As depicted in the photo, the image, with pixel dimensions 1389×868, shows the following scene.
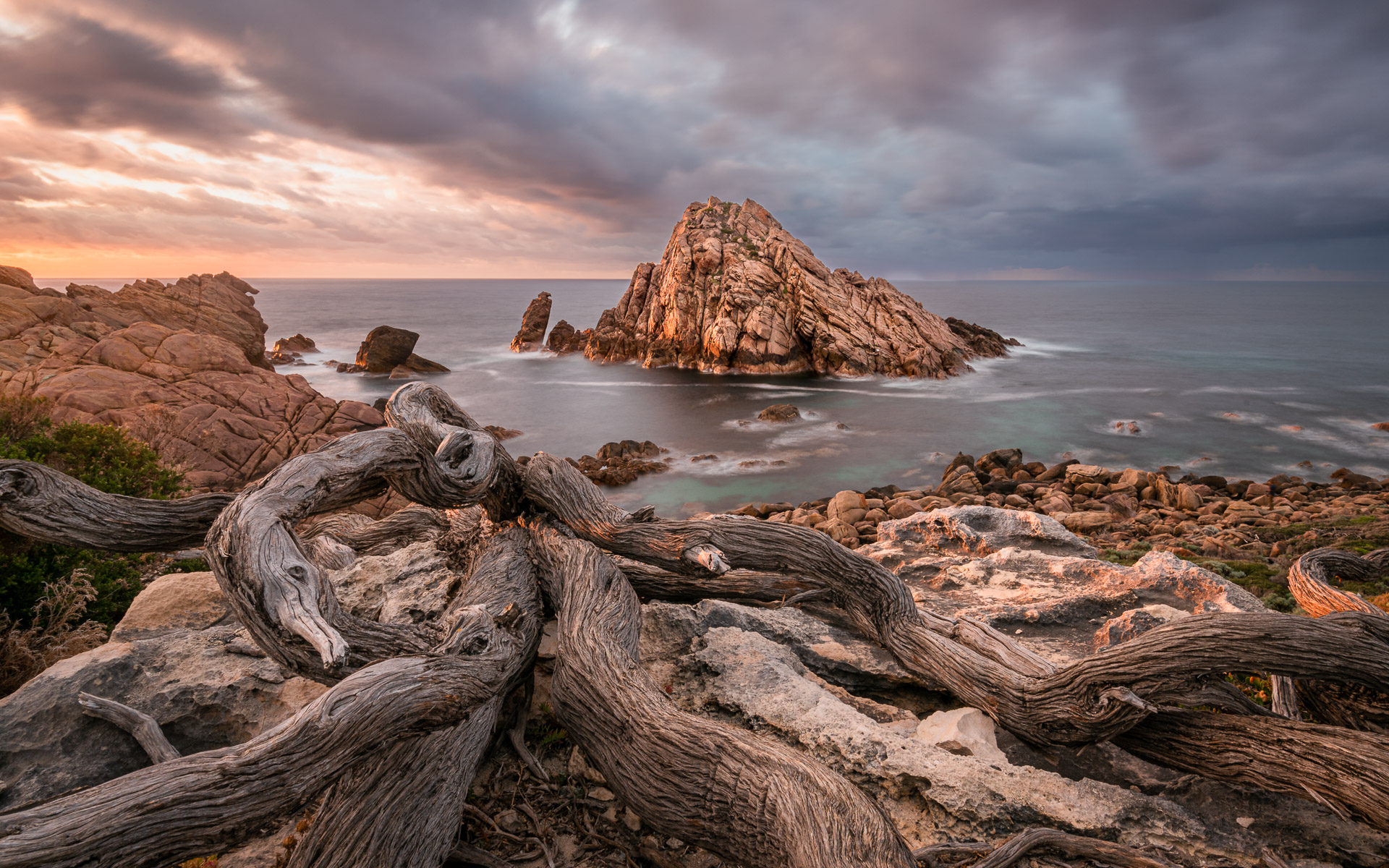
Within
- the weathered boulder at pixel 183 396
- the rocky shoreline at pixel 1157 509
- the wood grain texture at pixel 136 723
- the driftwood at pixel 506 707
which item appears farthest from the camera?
the weathered boulder at pixel 183 396

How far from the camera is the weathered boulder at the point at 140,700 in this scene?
3.82 meters

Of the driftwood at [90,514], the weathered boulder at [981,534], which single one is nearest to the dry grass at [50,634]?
the driftwood at [90,514]

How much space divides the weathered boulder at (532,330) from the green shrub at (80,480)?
58.5 m

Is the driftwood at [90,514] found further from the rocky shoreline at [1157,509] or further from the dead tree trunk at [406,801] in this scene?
the rocky shoreline at [1157,509]

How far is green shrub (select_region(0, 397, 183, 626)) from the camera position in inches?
228

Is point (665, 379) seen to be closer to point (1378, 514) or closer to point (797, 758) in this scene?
point (1378, 514)

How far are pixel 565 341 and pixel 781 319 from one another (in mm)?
24563

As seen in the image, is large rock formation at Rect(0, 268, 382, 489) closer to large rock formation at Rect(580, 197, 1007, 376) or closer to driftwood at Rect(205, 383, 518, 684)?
driftwood at Rect(205, 383, 518, 684)

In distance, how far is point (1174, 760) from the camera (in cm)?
412

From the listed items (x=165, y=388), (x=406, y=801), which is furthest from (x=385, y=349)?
(x=406, y=801)

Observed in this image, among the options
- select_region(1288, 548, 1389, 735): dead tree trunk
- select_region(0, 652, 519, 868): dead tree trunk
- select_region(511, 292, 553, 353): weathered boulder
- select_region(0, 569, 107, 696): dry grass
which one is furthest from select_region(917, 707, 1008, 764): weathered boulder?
select_region(511, 292, 553, 353): weathered boulder

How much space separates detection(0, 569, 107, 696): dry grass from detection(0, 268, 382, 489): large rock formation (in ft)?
36.4

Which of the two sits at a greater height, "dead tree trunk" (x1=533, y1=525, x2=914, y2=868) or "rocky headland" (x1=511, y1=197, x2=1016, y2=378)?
"rocky headland" (x1=511, y1=197, x2=1016, y2=378)

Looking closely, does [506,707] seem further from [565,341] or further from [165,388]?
[565,341]
